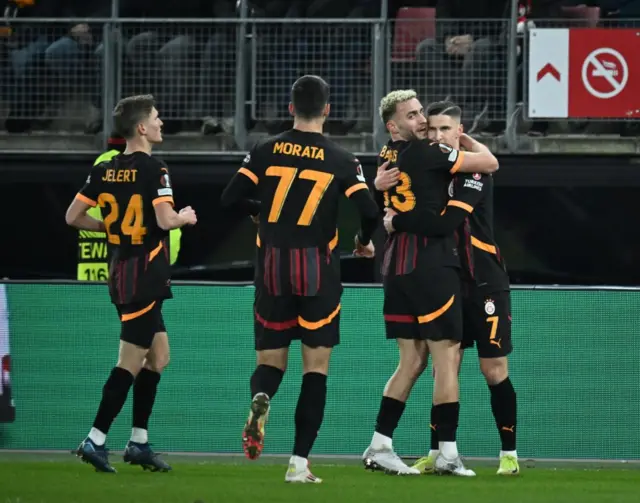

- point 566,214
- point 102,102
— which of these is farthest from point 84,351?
point 566,214

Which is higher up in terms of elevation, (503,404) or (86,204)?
(86,204)

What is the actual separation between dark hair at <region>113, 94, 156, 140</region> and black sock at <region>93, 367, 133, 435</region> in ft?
4.45

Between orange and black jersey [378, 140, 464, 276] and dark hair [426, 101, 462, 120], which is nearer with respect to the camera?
orange and black jersey [378, 140, 464, 276]

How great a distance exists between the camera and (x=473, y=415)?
10.4 metres

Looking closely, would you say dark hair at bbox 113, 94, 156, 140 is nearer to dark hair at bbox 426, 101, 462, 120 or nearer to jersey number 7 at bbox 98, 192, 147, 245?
jersey number 7 at bbox 98, 192, 147, 245

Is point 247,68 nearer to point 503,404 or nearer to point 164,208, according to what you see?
point 164,208

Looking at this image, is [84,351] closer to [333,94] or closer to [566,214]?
[333,94]

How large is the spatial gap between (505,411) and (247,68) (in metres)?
7.48

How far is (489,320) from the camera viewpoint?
8.87 m

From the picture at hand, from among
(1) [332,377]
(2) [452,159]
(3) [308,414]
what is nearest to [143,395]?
(3) [308,414]

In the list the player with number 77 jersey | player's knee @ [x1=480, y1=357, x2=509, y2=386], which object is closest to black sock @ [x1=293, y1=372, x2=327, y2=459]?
the player with number 77 jersey

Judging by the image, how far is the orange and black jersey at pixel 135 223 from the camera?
8.72 meters

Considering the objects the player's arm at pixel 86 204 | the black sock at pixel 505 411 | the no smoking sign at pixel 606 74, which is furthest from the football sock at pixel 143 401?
the no smoking sign at pixel 606 74

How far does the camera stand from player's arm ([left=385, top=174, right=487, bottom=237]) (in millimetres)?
8555
